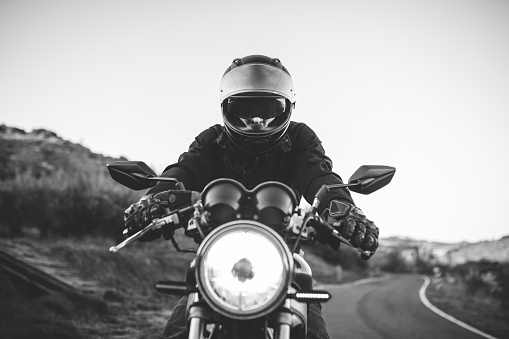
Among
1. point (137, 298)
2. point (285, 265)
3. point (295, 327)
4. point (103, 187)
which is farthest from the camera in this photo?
point (103, 187)

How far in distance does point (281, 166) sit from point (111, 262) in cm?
792

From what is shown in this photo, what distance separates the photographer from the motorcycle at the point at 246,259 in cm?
148

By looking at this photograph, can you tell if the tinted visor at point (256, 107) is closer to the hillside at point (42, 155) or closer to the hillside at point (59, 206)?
the hillside at point (59, 206)

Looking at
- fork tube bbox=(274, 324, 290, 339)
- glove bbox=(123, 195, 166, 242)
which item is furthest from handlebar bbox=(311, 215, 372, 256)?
glove bbox=(123, 195, 166, 242)

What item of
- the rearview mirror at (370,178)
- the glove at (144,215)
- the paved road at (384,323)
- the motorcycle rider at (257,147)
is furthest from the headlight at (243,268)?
the paved road at (384,323)

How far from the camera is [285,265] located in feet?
4.80

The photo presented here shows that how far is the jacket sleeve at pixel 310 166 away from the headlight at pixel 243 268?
92 cm

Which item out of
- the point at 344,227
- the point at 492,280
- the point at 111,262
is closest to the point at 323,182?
the point at 344,227

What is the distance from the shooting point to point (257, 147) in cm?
294

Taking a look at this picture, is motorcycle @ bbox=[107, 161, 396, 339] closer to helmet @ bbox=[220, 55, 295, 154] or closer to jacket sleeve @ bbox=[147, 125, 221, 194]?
jacket sleeve @ bbox=[147, 125, 221, 194]

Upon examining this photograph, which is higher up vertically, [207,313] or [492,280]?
[207,313]

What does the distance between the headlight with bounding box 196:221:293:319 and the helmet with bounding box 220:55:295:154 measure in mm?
1342

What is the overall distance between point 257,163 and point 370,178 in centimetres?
110

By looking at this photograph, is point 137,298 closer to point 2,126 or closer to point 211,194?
point 211,194
